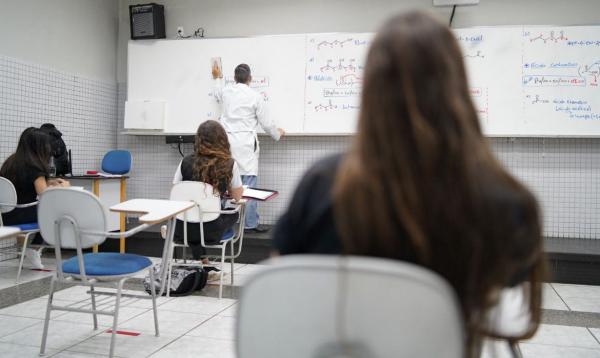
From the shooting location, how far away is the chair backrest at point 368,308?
768mm

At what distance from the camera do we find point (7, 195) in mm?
3490

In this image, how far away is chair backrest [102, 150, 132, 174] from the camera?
5.08m

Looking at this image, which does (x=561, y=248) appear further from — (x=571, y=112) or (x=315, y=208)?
(x=315, y=208)

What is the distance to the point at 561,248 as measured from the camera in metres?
4.04

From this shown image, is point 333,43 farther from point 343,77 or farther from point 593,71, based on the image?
point 593,71

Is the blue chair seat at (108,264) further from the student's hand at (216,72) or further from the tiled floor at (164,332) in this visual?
the student's hand at (216,72)

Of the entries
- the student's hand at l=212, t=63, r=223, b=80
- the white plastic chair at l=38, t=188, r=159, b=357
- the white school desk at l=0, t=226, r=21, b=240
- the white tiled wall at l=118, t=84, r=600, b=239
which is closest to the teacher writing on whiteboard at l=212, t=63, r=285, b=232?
the student's hand at l=212, t=63, r=223, b=80

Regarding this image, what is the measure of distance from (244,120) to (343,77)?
3.48 ft

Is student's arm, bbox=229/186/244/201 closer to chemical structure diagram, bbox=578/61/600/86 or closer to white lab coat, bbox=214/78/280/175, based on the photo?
white lab coat, bbox=214/78/280/175

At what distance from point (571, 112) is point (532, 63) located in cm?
55

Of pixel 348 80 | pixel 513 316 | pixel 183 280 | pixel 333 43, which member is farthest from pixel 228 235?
pixel 513 316

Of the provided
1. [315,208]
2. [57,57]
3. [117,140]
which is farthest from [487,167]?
[117,140]

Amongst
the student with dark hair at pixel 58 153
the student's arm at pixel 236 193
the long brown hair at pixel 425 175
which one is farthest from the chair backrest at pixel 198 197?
the long brown hair at pixel 425 175

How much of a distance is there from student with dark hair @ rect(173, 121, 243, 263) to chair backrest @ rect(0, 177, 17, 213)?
115cm
